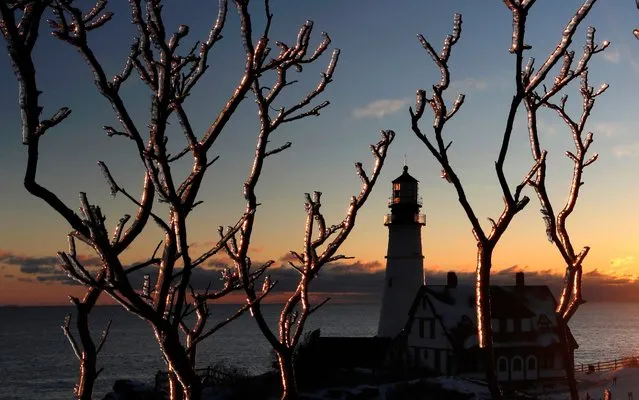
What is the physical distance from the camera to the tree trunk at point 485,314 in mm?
3775

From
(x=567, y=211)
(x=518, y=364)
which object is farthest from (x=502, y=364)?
(x=567, y=211)

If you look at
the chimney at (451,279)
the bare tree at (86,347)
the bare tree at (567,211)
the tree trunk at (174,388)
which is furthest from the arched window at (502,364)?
the tree trunk at (174,388)

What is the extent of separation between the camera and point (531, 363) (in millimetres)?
43656

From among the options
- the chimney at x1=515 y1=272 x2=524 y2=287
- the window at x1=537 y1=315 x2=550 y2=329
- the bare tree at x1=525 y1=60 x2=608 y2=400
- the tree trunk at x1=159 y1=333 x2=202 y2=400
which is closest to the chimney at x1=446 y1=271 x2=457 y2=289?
the chimney at x1=515 y1=272 x2=524 y2=287

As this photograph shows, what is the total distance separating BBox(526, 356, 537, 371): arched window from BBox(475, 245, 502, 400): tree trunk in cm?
4231

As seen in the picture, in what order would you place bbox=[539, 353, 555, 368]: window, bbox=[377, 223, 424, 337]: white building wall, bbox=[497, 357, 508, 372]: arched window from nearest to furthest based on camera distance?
1. bbox=[497, 357, 508, 372]: arched window
2. bbox=[539, 353, 555, 368]: window
3. bbox=[377, 223, 424, 337]: white building wall

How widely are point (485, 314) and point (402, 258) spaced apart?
42.2m

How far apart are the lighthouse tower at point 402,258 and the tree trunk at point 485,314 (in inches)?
1646

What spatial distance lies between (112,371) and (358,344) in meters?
62.3

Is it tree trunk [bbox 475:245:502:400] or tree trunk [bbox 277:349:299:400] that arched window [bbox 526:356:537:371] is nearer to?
tree trunk [bbox 277:349:299:400]

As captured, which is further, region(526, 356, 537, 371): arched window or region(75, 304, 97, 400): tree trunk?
region(526, 356, 537, 371): arched window

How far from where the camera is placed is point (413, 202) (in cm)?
4631

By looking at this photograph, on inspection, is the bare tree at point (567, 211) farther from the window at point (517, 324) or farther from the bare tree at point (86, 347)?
the window at point (517, 324)

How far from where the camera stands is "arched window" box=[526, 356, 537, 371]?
4356 cm
